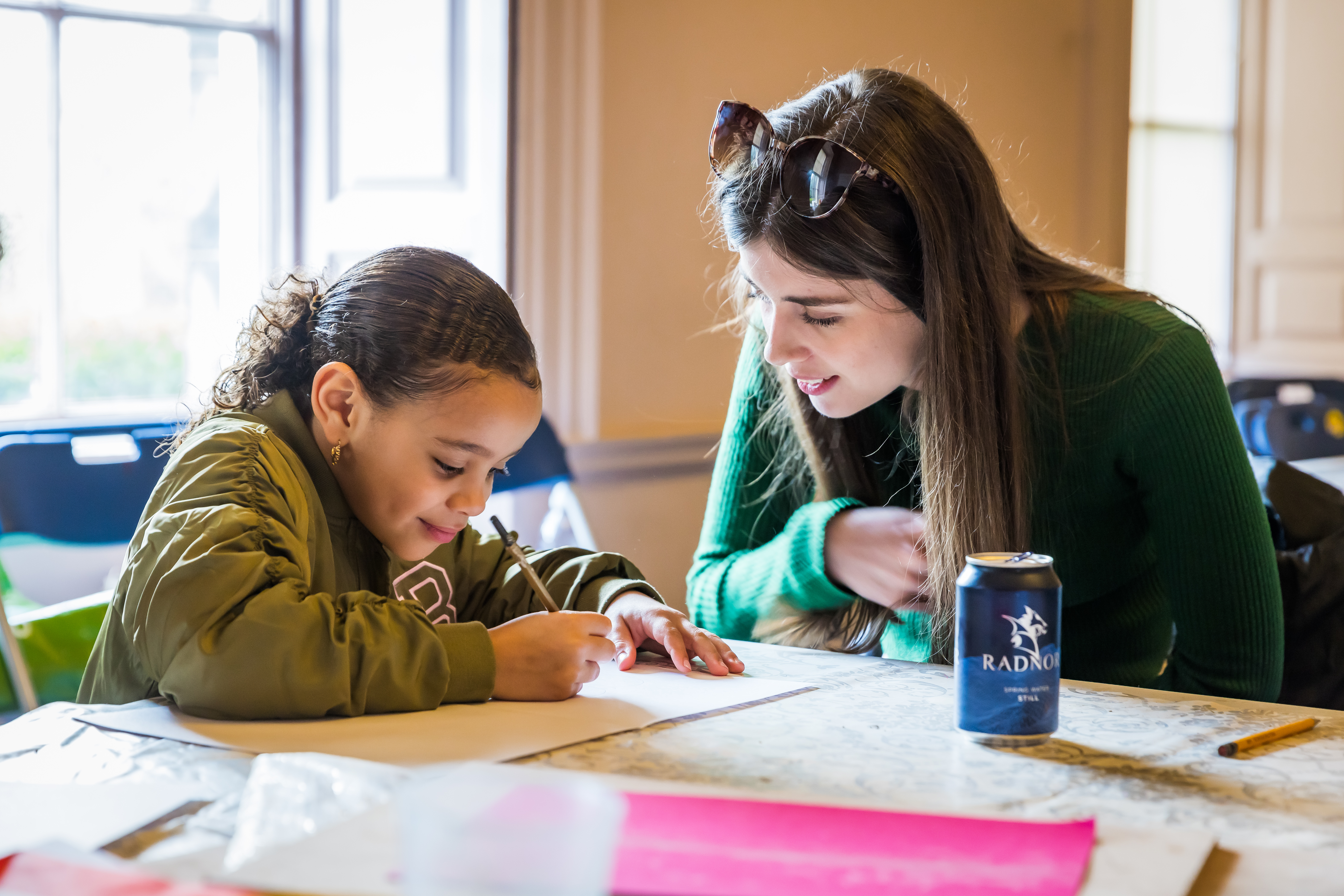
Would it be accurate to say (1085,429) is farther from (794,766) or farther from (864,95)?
(794,766)

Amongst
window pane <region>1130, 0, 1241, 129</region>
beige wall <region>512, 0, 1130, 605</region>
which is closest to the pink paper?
beige wall <region>512, 0, 1130, 605</region>

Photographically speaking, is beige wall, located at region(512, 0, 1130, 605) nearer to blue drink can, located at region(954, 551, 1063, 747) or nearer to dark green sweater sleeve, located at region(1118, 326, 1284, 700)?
dark green sweater sleeve, located at region(1118, 326, 1284, 700)

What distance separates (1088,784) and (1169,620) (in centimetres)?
73

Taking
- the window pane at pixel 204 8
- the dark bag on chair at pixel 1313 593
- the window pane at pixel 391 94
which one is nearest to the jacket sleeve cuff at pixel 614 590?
the dark bag on chair at pixel 1313 593

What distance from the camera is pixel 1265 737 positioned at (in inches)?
30.7

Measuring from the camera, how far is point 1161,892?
53cm

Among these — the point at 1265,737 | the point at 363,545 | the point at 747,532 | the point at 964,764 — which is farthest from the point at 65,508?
the point at 1265,737

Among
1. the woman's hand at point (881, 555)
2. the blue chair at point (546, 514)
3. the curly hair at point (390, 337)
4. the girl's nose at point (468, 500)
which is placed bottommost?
the blue chair at point (546, 514)

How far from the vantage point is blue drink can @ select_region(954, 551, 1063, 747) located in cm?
72

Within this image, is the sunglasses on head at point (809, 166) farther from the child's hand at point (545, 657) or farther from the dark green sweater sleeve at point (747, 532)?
the child's hand at point (545, 657)

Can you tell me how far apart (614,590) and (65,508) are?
76 cm

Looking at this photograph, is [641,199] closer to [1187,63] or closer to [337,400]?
[337,400]

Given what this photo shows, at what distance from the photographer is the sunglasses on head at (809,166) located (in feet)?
3.71

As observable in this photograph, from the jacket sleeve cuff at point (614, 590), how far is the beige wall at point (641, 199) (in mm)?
1099
